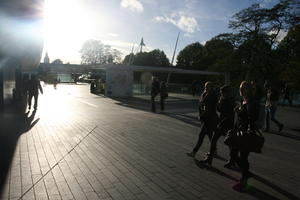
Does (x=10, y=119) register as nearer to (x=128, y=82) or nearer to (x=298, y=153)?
(x=298, y=153)

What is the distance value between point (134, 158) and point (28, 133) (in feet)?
12.7

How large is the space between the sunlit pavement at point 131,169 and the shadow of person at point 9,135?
0.35 ft

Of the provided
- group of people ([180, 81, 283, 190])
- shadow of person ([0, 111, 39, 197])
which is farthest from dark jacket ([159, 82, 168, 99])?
group of people ([180, 81, 283, 190])

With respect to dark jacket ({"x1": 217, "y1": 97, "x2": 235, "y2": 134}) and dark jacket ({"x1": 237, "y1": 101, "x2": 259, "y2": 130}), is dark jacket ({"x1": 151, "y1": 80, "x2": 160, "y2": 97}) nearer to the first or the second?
dark jacket ({"x1": 217, "y1": 97, "x2": 235, "y2": 134})

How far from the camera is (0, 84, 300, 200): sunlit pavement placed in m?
4.21

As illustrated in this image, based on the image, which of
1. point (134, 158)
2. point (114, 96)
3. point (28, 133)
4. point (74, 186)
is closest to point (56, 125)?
point (28, 133)

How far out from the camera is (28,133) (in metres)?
8.17

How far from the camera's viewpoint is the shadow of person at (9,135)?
508cm

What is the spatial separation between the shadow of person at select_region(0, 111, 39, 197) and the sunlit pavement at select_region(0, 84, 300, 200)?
0.11 m

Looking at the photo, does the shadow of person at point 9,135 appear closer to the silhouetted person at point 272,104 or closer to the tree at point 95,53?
the silhouetted person at point 272,104

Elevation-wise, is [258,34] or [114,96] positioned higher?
[258,34]

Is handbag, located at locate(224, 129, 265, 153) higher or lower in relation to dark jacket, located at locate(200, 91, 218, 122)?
lower

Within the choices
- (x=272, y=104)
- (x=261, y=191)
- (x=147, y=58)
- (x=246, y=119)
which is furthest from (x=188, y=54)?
(x=261, y=191)

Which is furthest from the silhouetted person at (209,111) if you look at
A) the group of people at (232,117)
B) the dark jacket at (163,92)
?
the dark jacket at (163,92)
